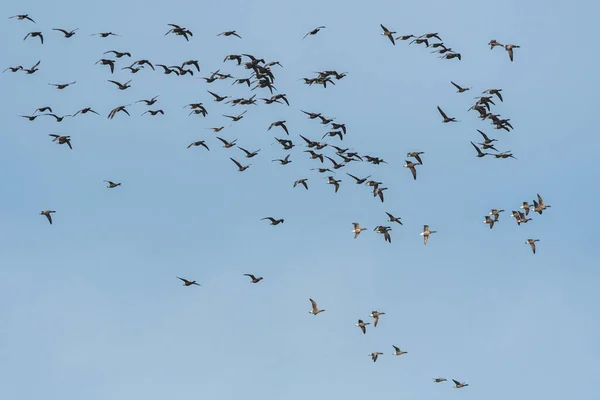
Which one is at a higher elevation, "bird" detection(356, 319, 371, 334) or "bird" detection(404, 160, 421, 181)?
"bird" detection(404, 160, 421, 181)

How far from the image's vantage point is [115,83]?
116 meters

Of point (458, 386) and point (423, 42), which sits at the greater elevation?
point (423, 42)

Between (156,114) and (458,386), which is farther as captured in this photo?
(458,386)

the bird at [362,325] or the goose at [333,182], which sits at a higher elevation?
the goose at [333,182]

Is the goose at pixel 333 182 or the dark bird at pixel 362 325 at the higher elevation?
the goose at pixel 333 182

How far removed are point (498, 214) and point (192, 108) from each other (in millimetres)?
26315

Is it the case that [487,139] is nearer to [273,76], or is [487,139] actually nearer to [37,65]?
[273,76]

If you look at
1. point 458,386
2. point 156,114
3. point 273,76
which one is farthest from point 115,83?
point 458,386

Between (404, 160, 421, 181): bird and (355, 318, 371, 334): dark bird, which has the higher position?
(404, 160, 421, 181): bird

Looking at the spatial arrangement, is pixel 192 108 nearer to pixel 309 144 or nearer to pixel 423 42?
pixel 309 144

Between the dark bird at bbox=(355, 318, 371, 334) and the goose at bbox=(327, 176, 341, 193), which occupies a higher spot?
the goose at bbox=(327, 176, 341, 193)

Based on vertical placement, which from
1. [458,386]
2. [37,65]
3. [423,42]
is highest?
[423,42]

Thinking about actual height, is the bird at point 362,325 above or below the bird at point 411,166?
below

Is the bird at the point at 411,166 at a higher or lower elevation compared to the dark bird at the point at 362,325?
higher
